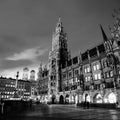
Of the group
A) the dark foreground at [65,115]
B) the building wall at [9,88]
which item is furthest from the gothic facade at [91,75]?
the building wall at [9,88]

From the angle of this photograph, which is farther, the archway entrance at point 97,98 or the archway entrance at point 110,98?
the archway entrance at point 97,98

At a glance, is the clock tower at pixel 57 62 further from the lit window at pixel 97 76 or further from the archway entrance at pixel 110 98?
the archway entrance at pixel 110 98

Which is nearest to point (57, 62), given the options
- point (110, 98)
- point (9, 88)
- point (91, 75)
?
point (91, 75)

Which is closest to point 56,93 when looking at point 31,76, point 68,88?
point 68,88

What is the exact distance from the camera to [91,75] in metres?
46.7

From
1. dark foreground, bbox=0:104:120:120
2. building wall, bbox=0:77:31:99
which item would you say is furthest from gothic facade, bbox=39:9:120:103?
building wall, bbox=0:77:31:99

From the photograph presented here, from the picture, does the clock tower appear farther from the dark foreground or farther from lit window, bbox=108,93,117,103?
the dark foreground

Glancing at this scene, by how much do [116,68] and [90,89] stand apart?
13.4 metres

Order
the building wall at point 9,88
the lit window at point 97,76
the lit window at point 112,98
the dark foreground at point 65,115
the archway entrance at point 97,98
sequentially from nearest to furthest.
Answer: the dark foreground at point 65,115, the lit window at point 112,98, the archway entrance at point 97,98, the lit window at point 97,76, the building wall at point 9,88

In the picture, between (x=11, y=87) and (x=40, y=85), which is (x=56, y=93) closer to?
(x=40, y=85)

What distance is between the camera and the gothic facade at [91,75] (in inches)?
1492

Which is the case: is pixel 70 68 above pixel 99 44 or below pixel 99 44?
below

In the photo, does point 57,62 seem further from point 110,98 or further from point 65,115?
point 65,115

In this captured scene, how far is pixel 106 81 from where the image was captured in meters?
40.5
